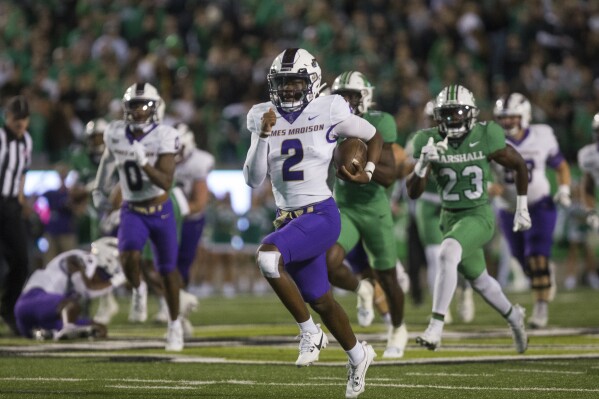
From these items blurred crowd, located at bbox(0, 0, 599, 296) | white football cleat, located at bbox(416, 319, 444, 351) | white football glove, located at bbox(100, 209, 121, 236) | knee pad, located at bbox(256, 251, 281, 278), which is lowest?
white football cleat, located at bbox(416, 319, 444, 351)

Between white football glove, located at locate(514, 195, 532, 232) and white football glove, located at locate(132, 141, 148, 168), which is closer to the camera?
white football glove, located at locate(514, 195, 532, 232)

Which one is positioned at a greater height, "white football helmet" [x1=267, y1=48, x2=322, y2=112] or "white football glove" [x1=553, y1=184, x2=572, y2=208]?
"white football helmet" [x1=267, y1=48, x2=322, y2=112]

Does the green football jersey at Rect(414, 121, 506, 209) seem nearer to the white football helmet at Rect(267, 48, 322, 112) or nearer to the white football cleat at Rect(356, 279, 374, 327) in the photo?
the white football cleat at Rect(356, 279, 374, 327)

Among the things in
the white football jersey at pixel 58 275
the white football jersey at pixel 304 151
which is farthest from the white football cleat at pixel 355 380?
the white football jersey at pixel 58 275

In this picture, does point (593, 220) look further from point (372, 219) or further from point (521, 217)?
point (372, 219)

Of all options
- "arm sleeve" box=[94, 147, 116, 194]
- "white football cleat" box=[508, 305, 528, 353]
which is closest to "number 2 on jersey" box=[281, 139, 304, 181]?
"white football cleat" box=[508, 305, 528, 353]

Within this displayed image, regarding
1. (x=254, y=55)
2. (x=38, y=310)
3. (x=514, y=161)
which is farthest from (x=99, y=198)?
(x=254, y=55)

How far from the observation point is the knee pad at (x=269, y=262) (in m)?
5.32

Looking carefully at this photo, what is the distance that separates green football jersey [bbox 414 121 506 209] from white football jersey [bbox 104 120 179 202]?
5.60ft

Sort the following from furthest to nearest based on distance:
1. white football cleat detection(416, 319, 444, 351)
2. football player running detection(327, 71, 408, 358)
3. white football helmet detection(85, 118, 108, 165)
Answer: white football helmet detection(85, 118, 108, 165), football player running detection(327, 71, 408, 358), white football cleat detection(416, 319, 444, 351)

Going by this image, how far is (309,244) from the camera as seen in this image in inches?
216

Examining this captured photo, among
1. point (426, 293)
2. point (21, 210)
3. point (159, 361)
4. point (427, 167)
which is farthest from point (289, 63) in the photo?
point (426, 293)

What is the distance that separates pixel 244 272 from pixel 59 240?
3.75m

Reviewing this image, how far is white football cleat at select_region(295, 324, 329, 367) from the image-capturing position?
5422 millimetres
